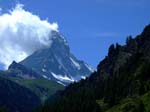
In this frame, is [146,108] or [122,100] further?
[122,100]

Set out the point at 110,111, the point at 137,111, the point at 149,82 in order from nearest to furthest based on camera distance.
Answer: the point at 137,111 → the point at 110,111 → the point at 149,82

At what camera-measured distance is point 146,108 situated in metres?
164

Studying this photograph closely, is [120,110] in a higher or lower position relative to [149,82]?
lower

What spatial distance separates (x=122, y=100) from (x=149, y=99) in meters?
24.5

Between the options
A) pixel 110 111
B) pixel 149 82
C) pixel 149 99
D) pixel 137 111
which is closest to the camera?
pixel 137 111

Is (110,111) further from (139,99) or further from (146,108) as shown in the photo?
(146,108)

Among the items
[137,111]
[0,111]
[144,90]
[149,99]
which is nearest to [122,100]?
[144,90]

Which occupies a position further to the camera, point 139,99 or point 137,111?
point 139,99

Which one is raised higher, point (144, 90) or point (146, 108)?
point (144, 90)

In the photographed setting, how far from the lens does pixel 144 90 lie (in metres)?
191

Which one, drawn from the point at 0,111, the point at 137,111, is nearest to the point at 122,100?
the point at 137,111

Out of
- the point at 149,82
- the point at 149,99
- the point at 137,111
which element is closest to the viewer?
the point at 137,111

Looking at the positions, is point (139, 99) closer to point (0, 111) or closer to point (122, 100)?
point (122, 100)

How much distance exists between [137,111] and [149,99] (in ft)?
53.2
